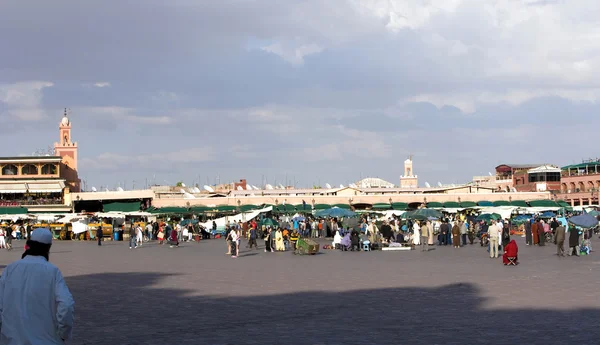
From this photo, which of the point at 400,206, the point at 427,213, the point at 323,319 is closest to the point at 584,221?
the point at 427,213

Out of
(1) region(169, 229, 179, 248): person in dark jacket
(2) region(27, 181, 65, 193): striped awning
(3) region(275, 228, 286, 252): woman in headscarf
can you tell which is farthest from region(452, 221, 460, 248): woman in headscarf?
(2) region(27, 181, 65, 193): striped awning

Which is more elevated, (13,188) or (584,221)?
(13,188)

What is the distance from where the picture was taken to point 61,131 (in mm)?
88812

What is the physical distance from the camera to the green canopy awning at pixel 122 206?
7244 centimetres

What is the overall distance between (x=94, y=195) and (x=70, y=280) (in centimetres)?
5919

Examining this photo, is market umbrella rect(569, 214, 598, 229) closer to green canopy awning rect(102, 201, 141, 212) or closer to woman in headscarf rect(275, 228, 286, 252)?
woman in headscarf rect(275, 228, 286, 252)

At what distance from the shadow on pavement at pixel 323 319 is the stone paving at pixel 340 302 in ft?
0.05

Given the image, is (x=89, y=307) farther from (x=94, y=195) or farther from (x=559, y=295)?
(x=94, y=195)

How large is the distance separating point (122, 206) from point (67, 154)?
16.8m

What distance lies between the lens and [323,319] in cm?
1160

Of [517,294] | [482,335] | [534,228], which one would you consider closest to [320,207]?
[534,228]

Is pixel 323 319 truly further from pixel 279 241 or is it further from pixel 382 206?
pixel 382 206

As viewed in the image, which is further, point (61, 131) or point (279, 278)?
point (61, 131)

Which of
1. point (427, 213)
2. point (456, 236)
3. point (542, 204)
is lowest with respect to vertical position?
point (456, 236)
